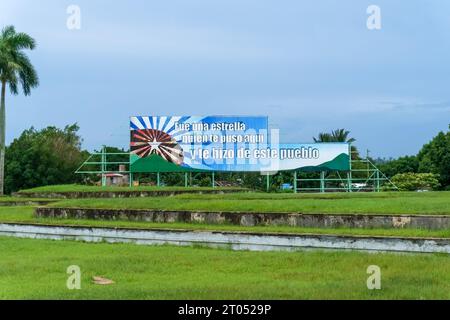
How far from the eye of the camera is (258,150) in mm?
31234

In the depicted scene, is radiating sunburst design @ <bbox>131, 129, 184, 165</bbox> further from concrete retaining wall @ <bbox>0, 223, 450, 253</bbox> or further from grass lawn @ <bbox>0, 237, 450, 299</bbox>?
grass lawn @ <bbox>0, 237, 450, 299</bbox>

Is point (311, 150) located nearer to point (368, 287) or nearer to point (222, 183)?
point (222, 183)

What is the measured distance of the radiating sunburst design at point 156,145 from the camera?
30.8m

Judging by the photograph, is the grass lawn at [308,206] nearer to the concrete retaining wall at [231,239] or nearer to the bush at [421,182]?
the concrete retaining wall at [231,239]

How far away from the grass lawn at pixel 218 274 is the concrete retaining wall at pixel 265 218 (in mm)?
1666

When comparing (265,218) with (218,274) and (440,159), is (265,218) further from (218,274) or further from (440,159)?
(440,159)

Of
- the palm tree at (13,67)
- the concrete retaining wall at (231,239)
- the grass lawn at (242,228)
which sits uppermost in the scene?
the palm tree at (13,67)

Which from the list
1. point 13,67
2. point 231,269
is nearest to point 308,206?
point 231,269

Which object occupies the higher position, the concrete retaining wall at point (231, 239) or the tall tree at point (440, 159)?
the tall tree at point (440, 159)

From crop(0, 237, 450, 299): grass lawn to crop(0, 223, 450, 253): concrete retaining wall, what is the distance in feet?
0.99

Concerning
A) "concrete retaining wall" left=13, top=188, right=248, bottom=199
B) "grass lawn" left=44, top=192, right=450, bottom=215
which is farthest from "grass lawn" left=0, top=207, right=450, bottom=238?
"concrete retaining wall" left=13, top=188, right=248, bottom=199

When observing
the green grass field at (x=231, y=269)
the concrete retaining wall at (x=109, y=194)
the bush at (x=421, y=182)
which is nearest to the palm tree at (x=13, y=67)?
the concrete retaining wall at (x=109, y=194)

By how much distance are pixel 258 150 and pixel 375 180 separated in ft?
23.9
